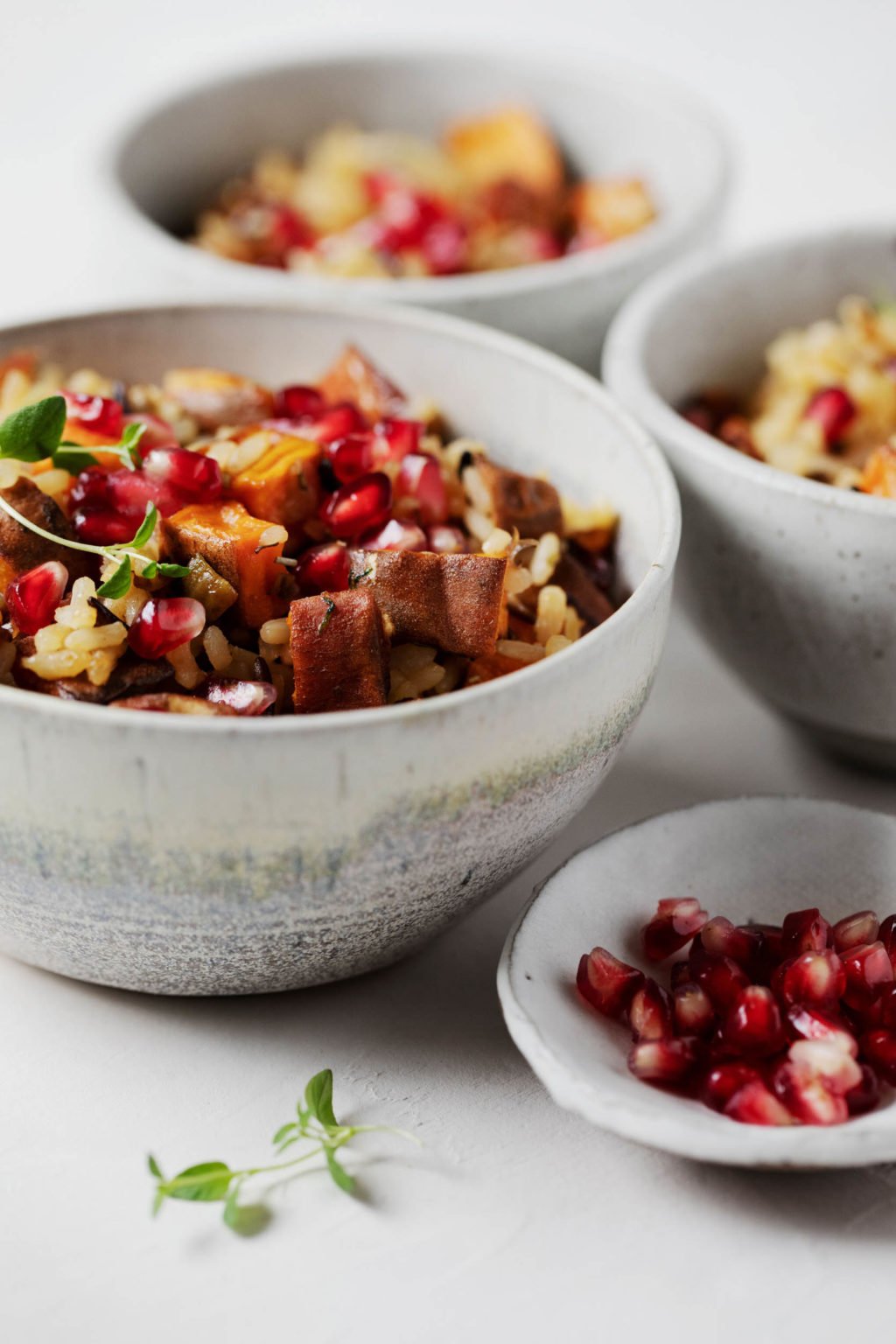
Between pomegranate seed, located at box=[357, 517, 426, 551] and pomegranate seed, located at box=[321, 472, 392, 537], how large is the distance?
0.01 meters

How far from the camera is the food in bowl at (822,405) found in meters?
2.73

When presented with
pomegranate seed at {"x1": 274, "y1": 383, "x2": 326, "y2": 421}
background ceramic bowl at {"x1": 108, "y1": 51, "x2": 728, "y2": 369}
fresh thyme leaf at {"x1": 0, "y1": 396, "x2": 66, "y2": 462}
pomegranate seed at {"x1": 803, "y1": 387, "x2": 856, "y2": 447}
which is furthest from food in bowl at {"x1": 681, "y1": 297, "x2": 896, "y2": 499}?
fresh thyme leaf at {"x1": 0, "y1": 396, "x2": 66, "y2": 462}

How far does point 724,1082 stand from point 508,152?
107 inches

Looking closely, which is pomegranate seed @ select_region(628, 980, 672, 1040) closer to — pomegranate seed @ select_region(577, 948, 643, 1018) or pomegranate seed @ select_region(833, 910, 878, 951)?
pomegranate seed @ select_region(577, 948, 643, 1018)

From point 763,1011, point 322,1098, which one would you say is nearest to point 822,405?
point 763,1011

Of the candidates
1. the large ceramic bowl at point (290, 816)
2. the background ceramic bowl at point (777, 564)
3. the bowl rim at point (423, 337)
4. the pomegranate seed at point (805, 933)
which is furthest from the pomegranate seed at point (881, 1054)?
the background ceramic bowl at point (777, 564)

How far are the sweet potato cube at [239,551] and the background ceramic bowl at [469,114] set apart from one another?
1159 mm

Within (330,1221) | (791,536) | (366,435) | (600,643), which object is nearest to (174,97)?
(366,435)

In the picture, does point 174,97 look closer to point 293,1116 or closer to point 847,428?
point 847,428

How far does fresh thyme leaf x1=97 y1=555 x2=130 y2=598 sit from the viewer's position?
1.99 m

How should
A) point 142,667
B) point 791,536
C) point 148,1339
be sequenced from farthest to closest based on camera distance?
point 791,536
point 142,667
point 148,1339

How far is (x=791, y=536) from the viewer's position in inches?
94.3

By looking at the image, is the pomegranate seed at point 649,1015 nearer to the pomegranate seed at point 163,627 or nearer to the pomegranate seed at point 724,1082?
the pomegranate seed at point 724,1082

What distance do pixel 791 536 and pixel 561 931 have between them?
73 cm
